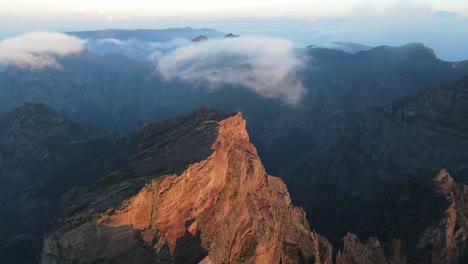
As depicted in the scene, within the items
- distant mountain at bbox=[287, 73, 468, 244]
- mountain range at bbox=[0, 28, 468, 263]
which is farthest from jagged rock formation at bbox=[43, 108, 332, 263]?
distant mountain at bbox=[287, 73, 468, 244]

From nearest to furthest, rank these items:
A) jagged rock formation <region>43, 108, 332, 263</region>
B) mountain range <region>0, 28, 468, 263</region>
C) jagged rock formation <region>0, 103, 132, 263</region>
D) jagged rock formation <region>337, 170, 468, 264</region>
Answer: jagged rock formation <region>43, 108, 332, 263</region>
mountain range <region>0, 28, 468, 263</region>
jagged rock formation <region>337, 170, 468, 264</region>
jagged rock formation <region>0, 103, 132, 263</region>

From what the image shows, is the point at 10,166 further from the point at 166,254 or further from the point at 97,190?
the point at 166,254

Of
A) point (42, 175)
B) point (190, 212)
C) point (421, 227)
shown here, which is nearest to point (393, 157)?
point (421, 227)

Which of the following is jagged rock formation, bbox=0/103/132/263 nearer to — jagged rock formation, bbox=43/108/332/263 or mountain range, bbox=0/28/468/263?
mountain range, bbox=0/28/468/263

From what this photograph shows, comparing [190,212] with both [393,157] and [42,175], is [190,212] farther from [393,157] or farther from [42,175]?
[42,175]

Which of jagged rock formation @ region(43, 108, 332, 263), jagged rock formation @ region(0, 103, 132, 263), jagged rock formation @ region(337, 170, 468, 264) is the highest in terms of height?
jagged rock formation @ region(43, 108, 332, 263)

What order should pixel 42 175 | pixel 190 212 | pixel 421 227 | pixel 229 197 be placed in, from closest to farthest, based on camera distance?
pixel 190 212 < pixel 229 197 < pixel 421 227 < pixel 42 175
